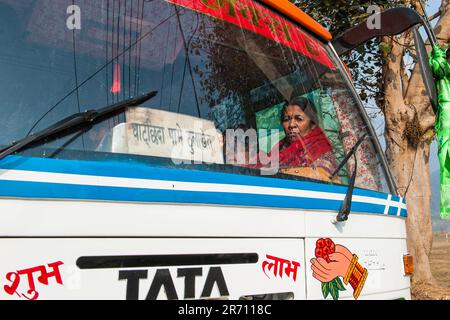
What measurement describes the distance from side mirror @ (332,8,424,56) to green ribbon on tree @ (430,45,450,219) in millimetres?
235

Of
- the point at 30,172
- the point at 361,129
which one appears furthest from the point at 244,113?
the point at 30,172

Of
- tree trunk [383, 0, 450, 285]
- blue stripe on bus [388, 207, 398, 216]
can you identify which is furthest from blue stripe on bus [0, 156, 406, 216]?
tree trunk [383, 0, 450, 285]

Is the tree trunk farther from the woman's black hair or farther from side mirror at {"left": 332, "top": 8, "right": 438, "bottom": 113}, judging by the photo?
the woman's black hair

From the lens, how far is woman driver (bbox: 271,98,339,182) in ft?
8.11

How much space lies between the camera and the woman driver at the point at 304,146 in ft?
8.11

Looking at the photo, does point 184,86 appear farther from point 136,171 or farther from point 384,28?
point 384,28

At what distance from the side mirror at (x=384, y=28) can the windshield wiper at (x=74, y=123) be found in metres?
1.69

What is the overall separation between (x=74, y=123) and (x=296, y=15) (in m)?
1.53

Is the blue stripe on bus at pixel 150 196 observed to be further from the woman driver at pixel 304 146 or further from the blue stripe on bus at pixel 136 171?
the woman driver at pixel 304 146

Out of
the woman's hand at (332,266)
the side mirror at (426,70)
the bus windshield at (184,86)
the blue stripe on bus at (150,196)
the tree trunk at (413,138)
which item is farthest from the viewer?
the tree trunk at (413,138)

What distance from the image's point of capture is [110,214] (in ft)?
5.54

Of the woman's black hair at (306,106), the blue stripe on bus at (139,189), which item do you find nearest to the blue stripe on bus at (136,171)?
the blue stripe on bus at (139,189)

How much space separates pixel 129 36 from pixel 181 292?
1005mm
